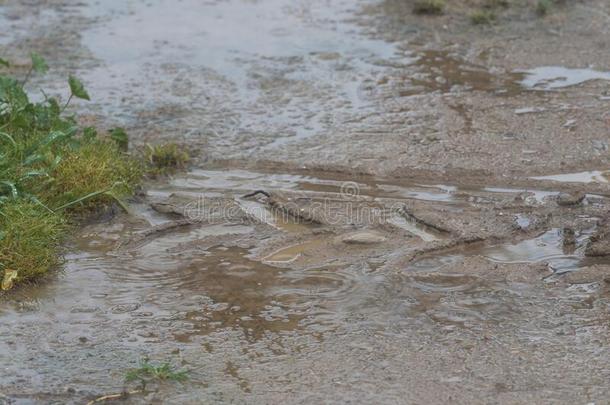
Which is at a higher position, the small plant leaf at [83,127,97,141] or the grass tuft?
the small plant leaf at [83,127,97,141]

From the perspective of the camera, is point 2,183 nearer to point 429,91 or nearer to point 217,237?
point 217,237

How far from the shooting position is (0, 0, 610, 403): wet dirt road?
13.9 feet

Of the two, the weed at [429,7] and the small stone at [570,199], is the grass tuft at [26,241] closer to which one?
the small stone at [570,199]

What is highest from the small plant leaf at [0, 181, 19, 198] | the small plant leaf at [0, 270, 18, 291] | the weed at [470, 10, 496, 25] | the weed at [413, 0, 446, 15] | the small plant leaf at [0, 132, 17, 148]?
the weed at [413, 0, 446, 15]

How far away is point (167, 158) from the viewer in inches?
259

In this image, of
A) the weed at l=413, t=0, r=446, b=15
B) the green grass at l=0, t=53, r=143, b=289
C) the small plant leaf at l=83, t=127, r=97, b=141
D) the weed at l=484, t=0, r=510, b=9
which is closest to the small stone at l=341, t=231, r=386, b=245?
the green grass at l=0, t=53, r=143, b=289

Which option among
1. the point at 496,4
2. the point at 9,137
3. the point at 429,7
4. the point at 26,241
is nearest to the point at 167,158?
the point at 9,137

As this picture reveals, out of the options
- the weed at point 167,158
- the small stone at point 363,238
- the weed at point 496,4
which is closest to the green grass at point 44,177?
the weed at point 167,158

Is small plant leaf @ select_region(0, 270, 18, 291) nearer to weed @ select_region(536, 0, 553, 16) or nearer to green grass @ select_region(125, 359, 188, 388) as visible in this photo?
green grass @ select_region(125, 359, 188, 388)

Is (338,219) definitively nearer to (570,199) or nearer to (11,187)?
(570,199)

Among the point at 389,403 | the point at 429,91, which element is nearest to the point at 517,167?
the point at 429,91

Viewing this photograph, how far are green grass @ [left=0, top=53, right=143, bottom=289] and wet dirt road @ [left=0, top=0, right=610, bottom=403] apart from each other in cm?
16

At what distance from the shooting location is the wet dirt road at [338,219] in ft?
13.9

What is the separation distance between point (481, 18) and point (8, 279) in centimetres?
569
